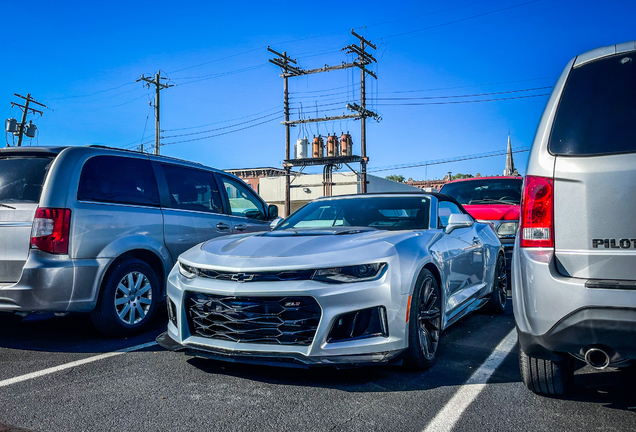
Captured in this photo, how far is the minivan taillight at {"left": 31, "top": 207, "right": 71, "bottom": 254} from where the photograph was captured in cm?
444

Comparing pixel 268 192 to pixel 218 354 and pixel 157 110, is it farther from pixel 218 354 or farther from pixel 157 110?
pixel 218 354

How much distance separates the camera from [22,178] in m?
4.69

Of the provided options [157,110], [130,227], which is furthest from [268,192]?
[130,227]

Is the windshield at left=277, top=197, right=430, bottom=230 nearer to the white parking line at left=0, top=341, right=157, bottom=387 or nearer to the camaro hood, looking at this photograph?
the camaro hood

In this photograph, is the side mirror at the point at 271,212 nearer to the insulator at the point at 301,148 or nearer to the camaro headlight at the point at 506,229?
the camaro headlight at the point at 506,229

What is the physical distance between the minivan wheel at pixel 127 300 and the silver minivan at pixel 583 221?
3532 millimetres

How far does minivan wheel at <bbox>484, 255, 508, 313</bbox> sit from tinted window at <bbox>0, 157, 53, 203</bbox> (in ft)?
15.3

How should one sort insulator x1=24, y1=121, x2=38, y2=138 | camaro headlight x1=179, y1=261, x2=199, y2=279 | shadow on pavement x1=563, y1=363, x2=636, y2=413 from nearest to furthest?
1. shadow on pavement x1=563, y1=363, x2=636, y2=413
2. camaro headlight x1=179, y1=261, x2=199, y2=279
3. insulator x1=24, y1=121, x2=38, y2=138

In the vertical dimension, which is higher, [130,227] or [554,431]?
[130,227]

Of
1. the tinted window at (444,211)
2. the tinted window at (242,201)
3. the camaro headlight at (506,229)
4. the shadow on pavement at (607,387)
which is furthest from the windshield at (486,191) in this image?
the shadow on pavement at (607,387)

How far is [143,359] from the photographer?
420 centimetres

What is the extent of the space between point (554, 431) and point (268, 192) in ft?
141

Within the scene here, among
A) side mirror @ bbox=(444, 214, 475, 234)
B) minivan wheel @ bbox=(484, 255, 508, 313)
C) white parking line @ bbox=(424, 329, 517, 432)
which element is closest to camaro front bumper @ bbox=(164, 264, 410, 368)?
white parking line @ bbox=(424, 329, 517, 432)

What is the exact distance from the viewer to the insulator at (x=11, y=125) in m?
35.8
